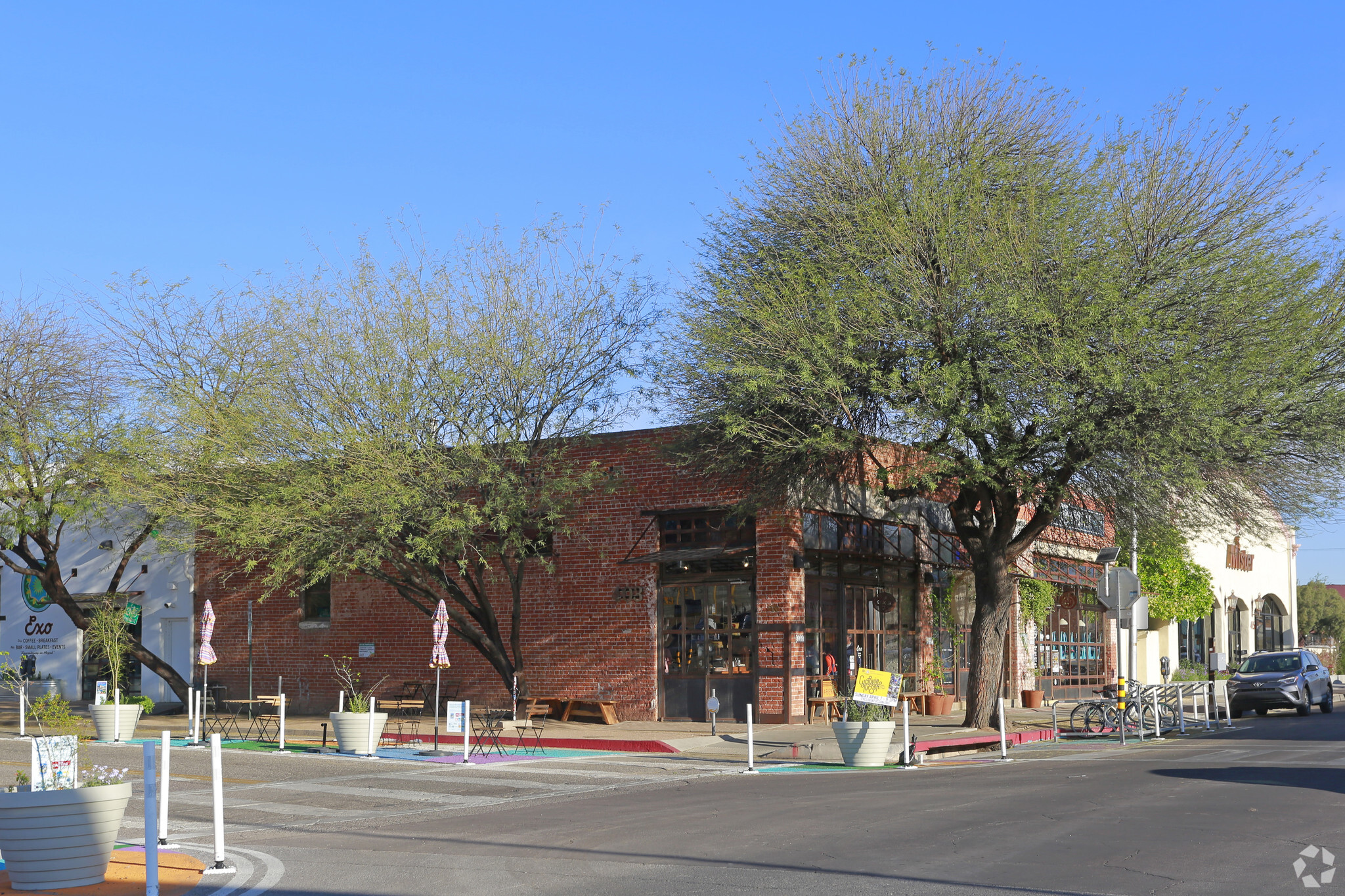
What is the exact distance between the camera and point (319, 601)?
102ft

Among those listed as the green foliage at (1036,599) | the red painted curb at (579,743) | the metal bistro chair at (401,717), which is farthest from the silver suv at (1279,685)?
the metal bistro chair at (401,717)

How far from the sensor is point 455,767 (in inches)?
741

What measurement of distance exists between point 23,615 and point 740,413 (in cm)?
2499

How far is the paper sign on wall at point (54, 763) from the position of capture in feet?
30.0

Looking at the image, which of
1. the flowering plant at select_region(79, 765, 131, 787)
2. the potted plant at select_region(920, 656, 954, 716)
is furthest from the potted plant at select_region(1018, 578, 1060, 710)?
the flowering plant at select_region(79, 765, 131, 787)

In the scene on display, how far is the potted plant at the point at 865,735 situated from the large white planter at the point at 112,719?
45.9 ft

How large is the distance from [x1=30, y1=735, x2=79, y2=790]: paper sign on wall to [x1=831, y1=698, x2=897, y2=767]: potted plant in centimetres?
1103

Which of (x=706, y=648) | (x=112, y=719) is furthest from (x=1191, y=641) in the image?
(x=112, y=719)

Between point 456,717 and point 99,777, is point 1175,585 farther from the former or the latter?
point 99,777

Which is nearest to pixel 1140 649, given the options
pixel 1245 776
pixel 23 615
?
pixel 1245 776

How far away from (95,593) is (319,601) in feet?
27.1

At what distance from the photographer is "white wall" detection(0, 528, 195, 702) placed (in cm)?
3341

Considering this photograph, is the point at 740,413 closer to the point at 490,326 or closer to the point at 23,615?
the point at 490,326

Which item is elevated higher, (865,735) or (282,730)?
(865,735)
